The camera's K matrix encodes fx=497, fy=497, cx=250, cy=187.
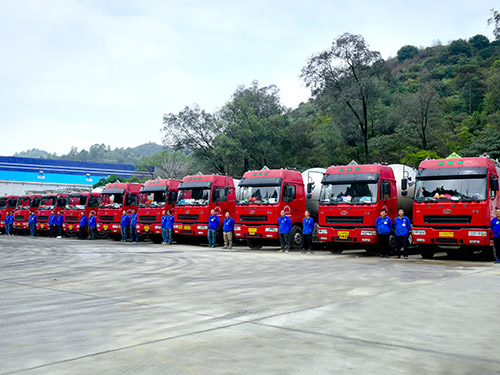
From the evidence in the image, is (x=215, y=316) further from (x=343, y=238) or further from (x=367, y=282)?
(x=343, y=238)

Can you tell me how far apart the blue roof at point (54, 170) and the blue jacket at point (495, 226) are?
203 ft

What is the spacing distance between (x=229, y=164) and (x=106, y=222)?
19.9 meters

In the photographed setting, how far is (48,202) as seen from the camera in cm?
3422

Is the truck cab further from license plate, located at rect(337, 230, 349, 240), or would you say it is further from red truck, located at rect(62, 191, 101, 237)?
red truck, located at rect(62, 191, 101, 237)

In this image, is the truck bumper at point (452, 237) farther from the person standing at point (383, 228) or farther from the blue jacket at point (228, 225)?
the blue jacket at point (228, 225)

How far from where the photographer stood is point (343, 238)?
17.5 meters

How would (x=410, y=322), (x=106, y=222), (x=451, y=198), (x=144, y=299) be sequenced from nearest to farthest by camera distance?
(x=410, y=322) → (x=144, y=299) → (x=451, y=198) → (x=106, y=222)

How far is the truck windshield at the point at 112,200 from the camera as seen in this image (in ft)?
93.0

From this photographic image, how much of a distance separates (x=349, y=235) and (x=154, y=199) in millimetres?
11943

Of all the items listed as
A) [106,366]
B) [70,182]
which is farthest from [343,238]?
[70,182]

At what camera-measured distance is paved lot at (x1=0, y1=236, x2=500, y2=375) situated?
16.1 feet

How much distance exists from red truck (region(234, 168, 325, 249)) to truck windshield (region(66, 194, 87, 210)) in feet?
46.4

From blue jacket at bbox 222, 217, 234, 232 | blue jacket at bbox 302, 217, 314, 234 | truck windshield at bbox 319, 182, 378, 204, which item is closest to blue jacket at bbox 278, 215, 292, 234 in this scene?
blue jacket at bbox 302, 217, 314, 234

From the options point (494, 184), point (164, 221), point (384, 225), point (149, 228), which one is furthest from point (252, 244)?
point (494, 184)
